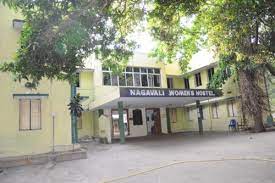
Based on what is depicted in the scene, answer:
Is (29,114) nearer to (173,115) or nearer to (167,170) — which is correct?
(167,170)

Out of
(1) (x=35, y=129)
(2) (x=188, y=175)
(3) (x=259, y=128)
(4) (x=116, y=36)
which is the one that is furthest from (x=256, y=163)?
(3) (x=259, y=128)

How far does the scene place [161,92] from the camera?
1534 cm

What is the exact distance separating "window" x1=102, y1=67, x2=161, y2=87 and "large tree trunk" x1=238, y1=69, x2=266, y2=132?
7.97m

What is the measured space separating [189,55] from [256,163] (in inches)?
275

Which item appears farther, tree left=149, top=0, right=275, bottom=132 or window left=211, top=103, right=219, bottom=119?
window left=211, top=103, right=219, bottom=119

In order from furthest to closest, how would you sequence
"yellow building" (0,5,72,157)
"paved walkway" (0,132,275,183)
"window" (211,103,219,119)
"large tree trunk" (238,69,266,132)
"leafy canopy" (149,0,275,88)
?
"window" (211,103,219,119), "large tree trunk" (238,69,266,132), "yellow building" (0,5,72,157), "leafy canopy" (149,0,275,88), "paved walkway" (0,132,275,183)

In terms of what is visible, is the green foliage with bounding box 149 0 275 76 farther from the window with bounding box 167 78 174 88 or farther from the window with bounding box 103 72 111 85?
the window with bounding box 167 78 174 88

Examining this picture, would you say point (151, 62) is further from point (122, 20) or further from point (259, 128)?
point (122, 20)

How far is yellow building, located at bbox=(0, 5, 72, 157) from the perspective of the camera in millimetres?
10961

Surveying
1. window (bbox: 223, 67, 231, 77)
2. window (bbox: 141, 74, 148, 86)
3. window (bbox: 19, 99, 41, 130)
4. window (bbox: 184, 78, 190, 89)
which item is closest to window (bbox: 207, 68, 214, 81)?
window (bbox: 223, 67, 231, 77)

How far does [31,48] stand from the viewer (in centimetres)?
596

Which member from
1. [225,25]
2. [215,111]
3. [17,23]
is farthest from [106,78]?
[225,25]

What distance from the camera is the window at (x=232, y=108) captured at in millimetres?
20000

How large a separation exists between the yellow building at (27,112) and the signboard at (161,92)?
3433 mm
